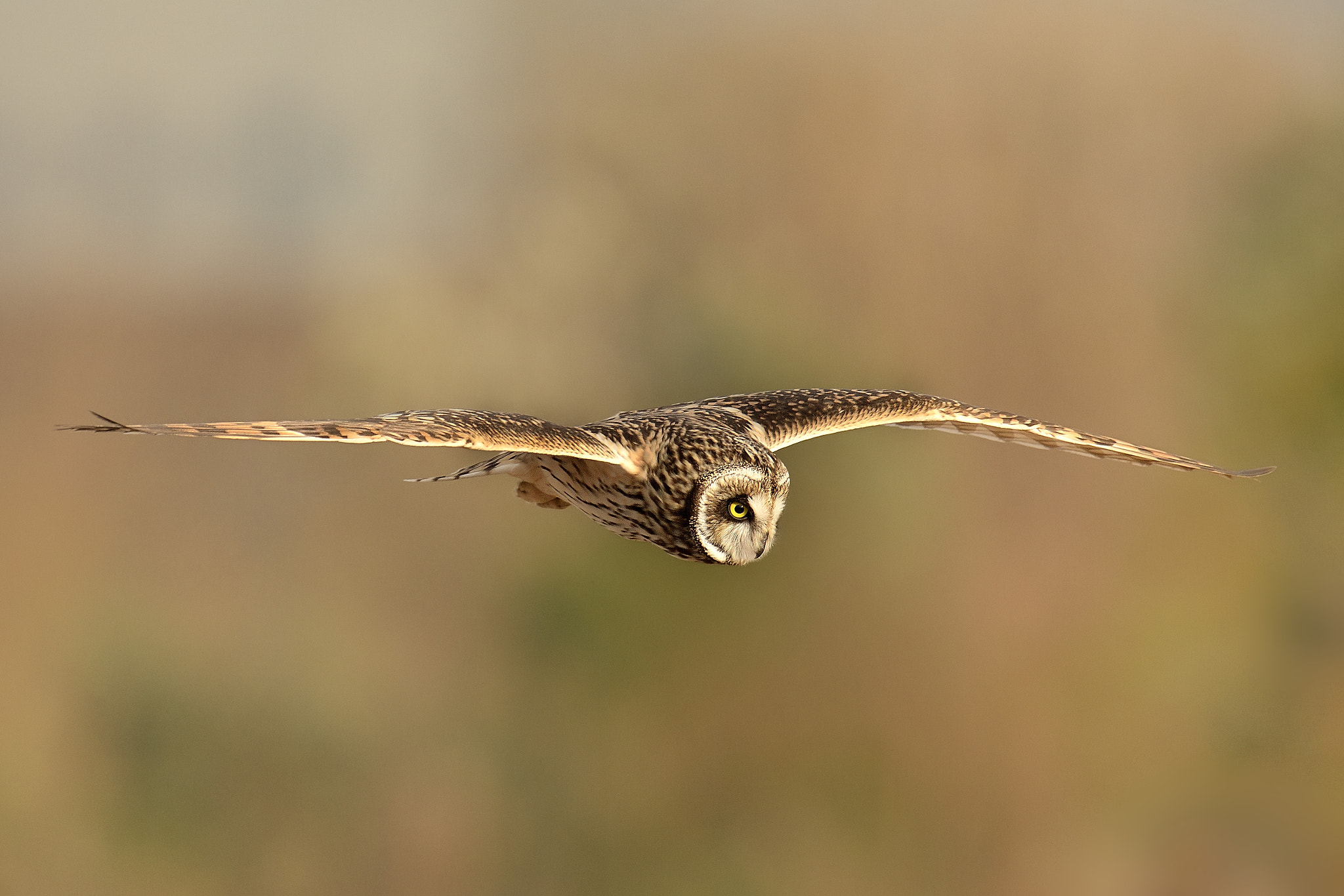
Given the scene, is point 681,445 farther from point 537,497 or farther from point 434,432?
point 537,497

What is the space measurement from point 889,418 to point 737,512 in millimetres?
1474

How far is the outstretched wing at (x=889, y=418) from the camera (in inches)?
220

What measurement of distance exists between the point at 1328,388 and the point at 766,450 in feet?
63.4

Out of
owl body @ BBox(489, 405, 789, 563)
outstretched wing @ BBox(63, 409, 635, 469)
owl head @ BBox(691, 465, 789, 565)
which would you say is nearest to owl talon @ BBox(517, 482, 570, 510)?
owl body @ BBox(489, 405, 789, 563)

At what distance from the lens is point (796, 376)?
784 inches

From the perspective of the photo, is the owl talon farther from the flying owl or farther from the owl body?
the owl body

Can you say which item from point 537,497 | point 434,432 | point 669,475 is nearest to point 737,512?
point 669,475

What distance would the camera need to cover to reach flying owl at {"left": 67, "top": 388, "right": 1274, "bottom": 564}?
413 centimetres

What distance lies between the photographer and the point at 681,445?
474cm

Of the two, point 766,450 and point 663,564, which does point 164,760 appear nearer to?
point 663,564

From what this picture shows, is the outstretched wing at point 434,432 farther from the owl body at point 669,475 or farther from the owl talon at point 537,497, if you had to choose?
the owl talon at point 537,497

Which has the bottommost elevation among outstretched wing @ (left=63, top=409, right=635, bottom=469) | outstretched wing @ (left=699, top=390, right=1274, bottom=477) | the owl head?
the owl head

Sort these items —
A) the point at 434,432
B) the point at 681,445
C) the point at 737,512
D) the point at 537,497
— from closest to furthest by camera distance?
the point at 434,432 < the point at 737,512 < the point at 681,445 < the point at 537,497

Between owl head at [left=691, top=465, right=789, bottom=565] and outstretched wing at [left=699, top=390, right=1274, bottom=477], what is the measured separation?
0.78m
